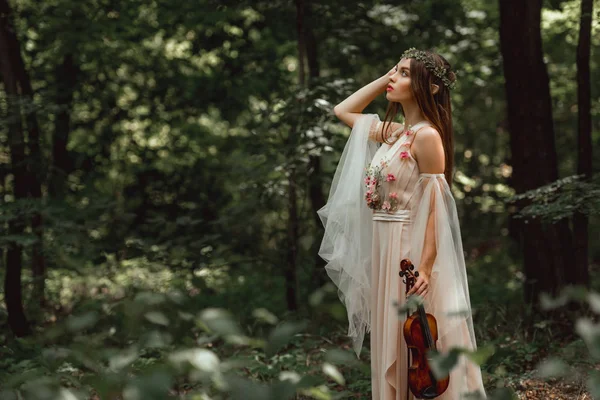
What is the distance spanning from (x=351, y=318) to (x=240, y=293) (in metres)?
4.55

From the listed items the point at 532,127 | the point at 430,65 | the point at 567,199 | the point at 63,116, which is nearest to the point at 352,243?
the point at 430,65

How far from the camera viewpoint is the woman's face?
3516 millimetres

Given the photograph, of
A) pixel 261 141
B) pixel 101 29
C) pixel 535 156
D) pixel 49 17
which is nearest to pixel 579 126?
pixel 535 156

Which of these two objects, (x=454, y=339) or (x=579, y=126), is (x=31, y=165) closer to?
(x=454, y=339)

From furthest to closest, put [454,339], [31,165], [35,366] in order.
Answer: [31,165], [35,366], [454,339]

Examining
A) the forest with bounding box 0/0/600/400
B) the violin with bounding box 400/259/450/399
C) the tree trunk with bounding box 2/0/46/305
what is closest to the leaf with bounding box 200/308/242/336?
the forest with bounding box 0/0/600/400

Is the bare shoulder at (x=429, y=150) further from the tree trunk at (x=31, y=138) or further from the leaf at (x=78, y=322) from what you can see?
the tree trunk at (x=31, y=138)

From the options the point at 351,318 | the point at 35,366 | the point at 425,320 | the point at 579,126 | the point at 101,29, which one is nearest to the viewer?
the point at 425,320

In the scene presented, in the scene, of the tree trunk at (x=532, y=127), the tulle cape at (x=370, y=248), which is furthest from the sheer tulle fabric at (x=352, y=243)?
the tree trunk at (x=532, y=127)

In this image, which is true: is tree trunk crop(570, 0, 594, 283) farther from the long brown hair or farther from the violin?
the violin

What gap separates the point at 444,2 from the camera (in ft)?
26.2

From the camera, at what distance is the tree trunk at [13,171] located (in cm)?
596

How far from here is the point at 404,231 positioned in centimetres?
348

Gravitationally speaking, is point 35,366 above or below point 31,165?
below
